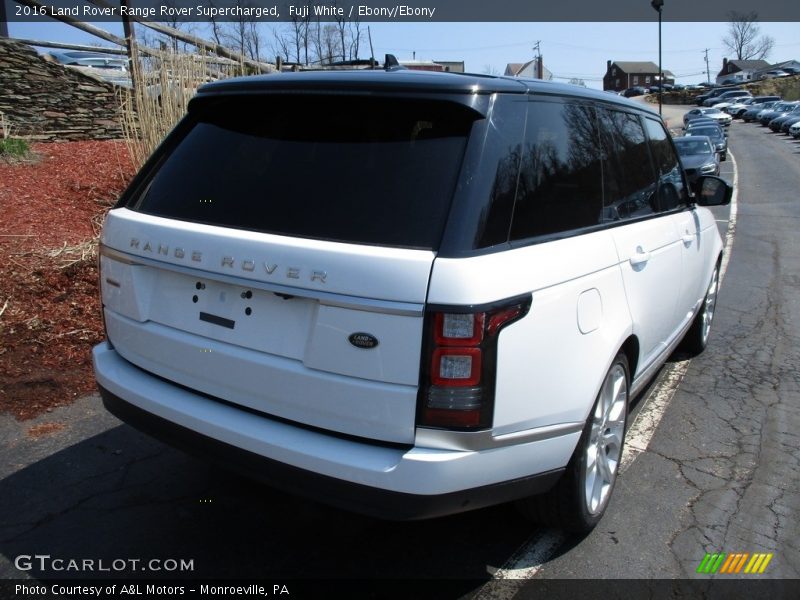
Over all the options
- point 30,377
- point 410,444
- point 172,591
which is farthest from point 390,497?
point 30,377

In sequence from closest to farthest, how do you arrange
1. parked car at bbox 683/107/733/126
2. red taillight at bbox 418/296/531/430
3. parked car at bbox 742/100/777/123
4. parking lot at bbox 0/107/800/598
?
red taillight at bbox 418/296/531/430
parking lot at bbox 0/107/800/598
parked car at bbox 683/107/733/126
parked car at bbox 742/100/777/123

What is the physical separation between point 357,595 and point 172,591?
2.40ft

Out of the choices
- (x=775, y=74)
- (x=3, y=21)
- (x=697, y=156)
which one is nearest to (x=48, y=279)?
(x=3, y=21)

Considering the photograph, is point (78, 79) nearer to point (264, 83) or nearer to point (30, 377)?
point (30, 377)

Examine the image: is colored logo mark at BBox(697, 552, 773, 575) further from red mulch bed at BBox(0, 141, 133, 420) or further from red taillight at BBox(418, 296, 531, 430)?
red mulch bed at BBox(0, 141, 133, 420)

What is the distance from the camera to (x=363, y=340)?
7.37ft

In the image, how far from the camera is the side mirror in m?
4.91

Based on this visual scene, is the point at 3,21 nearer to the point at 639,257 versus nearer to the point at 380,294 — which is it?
the point at 639,257

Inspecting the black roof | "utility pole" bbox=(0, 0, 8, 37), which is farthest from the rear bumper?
"utility pole" bbox=(0, 0, 8, 37)

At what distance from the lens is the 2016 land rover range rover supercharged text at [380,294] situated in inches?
88.1

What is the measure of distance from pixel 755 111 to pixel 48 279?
2450 inches

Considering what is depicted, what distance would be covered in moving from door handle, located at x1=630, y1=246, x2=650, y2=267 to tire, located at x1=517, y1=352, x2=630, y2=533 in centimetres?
47

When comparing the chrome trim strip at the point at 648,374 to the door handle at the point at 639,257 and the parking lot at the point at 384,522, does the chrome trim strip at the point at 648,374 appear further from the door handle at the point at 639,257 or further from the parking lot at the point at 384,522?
the door handle at the point at 639,257

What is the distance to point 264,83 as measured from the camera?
279 centimetres
